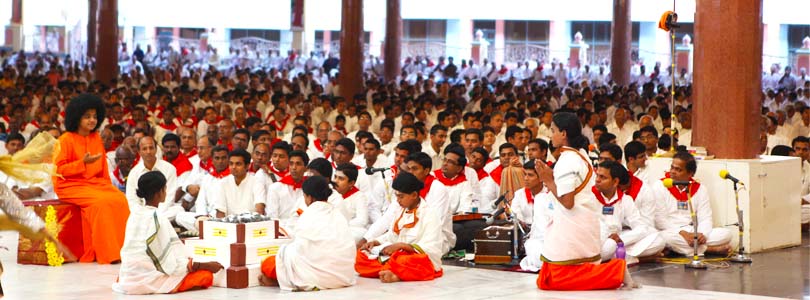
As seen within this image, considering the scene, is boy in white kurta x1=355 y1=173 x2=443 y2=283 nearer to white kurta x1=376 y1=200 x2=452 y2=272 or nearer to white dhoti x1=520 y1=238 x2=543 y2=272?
white kurta x1=376 y1=200 x2=452 y2=272

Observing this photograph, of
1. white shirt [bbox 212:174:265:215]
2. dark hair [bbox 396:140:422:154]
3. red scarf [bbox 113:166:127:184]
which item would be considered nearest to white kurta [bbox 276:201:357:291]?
white shirt [bbox 212:174:265:215]

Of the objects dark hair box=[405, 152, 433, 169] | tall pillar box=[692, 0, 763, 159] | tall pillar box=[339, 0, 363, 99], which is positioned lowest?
dark hair box=[405, 152, 433, 169]

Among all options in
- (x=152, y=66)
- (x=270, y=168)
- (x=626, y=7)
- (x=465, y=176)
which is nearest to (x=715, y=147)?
(x=465, y=176)

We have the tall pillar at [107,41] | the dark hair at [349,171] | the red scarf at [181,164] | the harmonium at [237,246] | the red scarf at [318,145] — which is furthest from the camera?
the tall pillar at [107,41]

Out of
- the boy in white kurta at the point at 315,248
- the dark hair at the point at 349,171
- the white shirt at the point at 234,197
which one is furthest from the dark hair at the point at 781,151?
the boy in white kurta at the point at 315,248

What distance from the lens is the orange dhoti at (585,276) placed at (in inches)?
330

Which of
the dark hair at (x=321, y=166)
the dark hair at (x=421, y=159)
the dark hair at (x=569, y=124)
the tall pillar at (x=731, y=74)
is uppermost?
the tall pillar at (x=731, y=74)

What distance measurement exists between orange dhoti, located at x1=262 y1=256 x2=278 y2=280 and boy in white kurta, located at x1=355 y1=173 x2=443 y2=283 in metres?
0.79

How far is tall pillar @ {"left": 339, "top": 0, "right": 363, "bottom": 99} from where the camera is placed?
2341cm

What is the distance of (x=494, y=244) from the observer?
32.0 feet

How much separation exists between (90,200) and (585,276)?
3.91 metres

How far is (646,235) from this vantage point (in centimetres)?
1002

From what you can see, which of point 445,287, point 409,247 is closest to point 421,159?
point 409,247

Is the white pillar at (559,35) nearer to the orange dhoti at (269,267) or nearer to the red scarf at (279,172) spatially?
the red scarf at (279,172)
